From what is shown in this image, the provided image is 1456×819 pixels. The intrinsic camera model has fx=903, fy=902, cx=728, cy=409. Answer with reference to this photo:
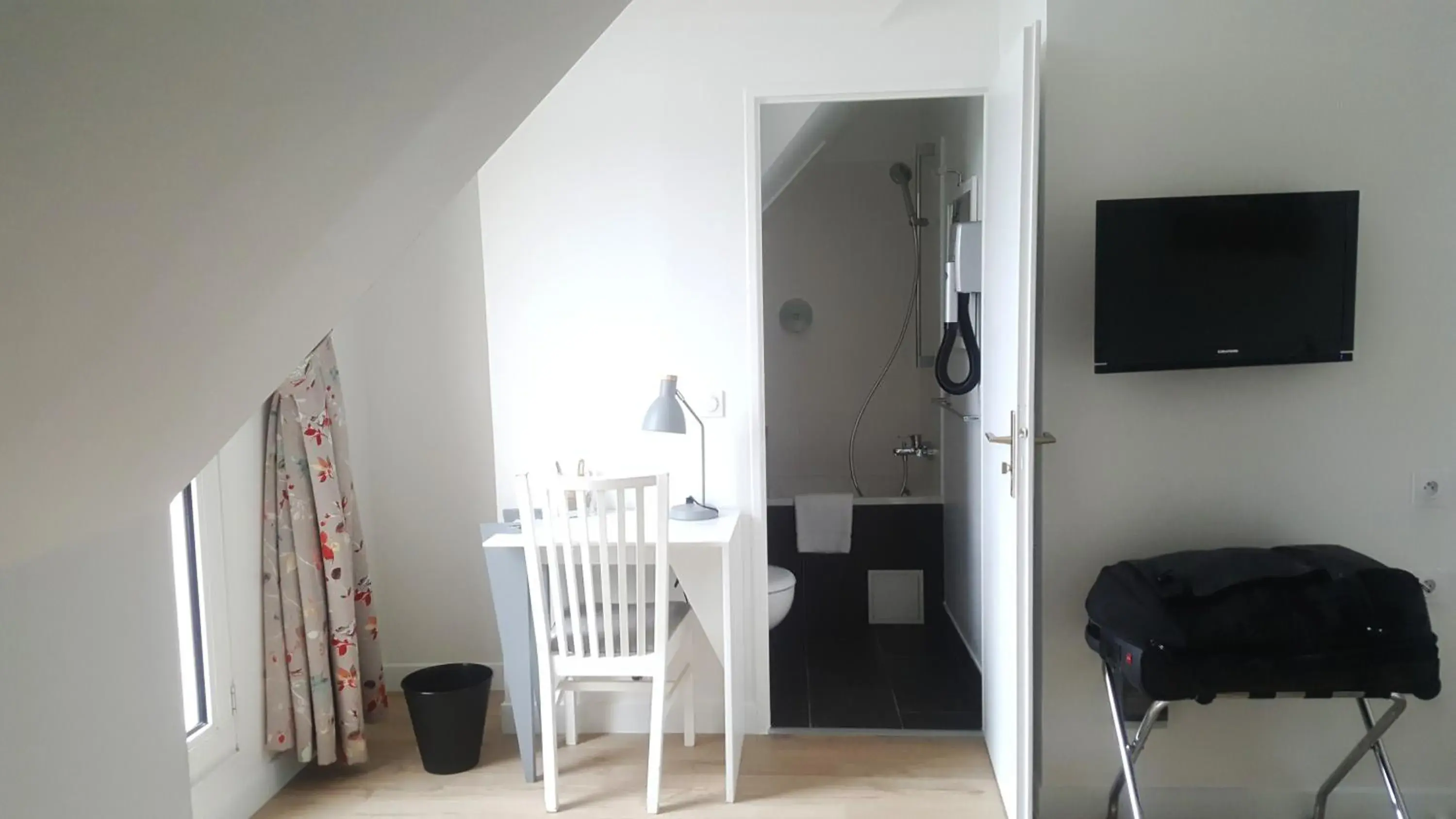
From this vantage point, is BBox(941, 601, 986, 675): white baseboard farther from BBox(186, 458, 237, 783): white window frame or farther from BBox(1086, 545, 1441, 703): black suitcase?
BBox(186, 458, 237, 783): white window frame

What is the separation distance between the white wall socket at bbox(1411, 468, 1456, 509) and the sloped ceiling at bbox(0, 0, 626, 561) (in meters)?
2.38

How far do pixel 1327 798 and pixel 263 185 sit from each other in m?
2.84

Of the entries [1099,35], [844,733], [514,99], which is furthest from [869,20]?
[844,733]

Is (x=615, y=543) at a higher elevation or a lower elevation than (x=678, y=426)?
lower

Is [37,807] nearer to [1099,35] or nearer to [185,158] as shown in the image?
[185,158]

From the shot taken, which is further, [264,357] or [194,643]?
[194,643]

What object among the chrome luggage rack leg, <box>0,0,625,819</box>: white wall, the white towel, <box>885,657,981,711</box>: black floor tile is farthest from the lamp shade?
the chrome luggage rack leg

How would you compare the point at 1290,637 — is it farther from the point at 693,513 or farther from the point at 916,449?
the point at 916,449

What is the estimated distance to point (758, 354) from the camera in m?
2.89

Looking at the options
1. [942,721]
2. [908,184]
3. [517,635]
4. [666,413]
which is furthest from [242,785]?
[908,184]

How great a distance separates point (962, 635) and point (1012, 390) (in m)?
1.76

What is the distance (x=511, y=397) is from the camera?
2982 millimetres

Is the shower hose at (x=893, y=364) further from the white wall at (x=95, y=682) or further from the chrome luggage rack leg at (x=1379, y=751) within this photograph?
the white wall at (x=95, y=682)

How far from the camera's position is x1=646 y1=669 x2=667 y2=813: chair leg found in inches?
98.0
